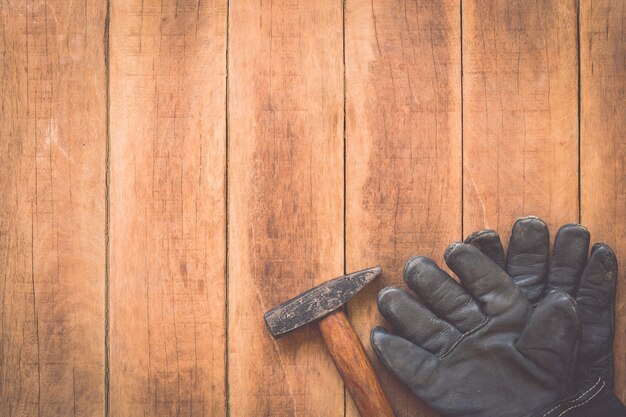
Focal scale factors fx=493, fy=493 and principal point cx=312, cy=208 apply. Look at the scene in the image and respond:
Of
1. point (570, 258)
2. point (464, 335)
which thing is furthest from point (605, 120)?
point (464, 335)

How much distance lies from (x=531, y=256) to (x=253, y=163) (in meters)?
0.65

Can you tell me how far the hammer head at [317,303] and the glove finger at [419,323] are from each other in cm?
7

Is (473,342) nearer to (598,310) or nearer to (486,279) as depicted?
(486,279)

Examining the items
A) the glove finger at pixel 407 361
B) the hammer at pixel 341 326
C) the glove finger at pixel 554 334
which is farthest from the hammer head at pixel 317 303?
the glove finger at pixel 554 334

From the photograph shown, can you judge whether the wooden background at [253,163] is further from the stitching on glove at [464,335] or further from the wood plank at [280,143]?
the stitching on glove at [464,335]

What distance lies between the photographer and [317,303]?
105 centimetres

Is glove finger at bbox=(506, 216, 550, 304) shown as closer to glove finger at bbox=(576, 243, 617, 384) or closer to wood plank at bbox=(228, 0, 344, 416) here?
glove finger at bbox=(576, 243, 617, 384)

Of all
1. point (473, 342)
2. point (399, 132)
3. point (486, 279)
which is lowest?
point (473, 342)

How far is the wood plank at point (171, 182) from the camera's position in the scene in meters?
1.12

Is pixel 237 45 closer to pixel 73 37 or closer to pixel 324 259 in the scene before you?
pixel 73 37

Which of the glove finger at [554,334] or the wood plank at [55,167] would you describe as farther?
the wood plank at [55,167]

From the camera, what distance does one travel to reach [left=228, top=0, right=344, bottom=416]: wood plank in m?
1.12

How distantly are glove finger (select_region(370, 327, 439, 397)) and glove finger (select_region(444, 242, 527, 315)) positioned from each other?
168 mm

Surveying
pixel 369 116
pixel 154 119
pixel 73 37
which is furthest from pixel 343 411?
pixel 73 37
